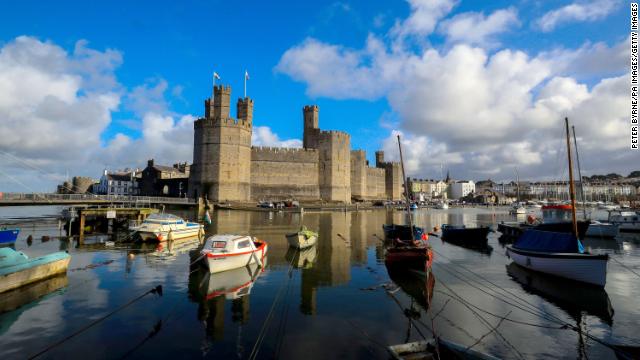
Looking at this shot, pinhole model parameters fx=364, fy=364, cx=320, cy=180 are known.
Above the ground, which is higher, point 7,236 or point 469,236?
point 7,236

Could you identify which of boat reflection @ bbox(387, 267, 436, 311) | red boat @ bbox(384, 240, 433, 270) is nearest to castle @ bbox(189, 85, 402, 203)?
red boat @ bbox(384, 240, 433, 270)

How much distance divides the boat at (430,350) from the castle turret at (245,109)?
2069 inches

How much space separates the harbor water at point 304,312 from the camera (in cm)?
651

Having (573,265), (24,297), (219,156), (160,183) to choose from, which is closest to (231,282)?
(24,297)

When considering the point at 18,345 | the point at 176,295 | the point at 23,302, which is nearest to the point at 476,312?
the point at 176,295

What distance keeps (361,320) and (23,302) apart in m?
8.13

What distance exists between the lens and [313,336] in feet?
22.9

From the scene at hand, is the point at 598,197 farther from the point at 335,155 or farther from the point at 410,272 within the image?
the point at 410,272

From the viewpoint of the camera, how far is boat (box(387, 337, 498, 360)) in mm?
5199

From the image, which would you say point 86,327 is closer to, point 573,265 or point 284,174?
point 573,265

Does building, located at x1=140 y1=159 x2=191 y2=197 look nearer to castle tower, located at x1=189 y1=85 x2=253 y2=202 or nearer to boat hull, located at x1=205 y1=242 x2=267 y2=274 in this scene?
castle tower, located at x1=189 y1=85 x2=253 y2=202

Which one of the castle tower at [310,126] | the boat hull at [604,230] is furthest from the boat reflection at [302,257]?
the castle tower at [310,126]

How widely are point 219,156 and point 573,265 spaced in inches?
1812

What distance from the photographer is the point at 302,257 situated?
15.4 meters
